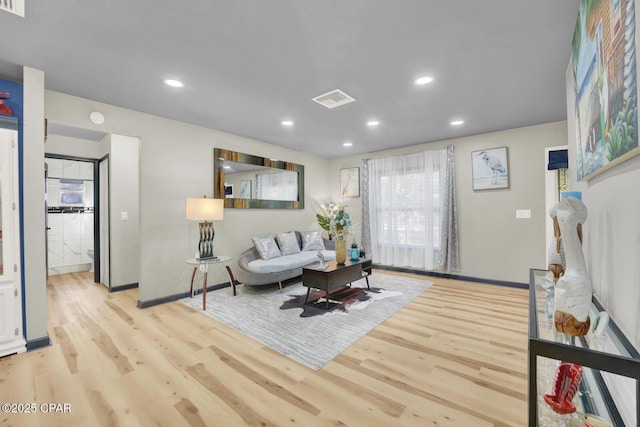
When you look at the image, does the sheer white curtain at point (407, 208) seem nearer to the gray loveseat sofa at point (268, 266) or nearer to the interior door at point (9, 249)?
the gray loveseat sofa at point (268, 266)

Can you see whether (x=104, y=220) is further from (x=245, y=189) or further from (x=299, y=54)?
(x=299, y=54)

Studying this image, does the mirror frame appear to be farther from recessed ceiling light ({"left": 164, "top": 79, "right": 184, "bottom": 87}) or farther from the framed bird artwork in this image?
the framed bird artwork

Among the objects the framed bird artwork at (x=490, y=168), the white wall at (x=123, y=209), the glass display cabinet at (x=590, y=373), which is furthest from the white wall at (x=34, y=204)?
the framed bird artwork at (x=490, y=168)

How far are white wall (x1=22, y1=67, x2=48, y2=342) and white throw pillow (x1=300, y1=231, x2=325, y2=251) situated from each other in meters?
3.62

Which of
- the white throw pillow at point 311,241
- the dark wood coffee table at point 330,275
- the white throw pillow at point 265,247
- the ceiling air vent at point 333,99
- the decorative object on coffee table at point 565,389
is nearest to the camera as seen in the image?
the decorative object on coffee table at point 565,389

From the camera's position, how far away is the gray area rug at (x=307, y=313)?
2.50 metres

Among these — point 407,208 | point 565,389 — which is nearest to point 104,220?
point 407,208

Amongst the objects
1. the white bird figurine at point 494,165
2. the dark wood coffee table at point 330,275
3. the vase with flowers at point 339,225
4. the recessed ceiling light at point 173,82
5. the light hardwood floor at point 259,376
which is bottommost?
the light hardwood floor at point 259,376

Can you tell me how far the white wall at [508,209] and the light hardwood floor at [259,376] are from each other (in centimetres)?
154

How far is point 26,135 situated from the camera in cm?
242

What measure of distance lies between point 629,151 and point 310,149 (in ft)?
16.5

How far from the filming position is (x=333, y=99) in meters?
3.11

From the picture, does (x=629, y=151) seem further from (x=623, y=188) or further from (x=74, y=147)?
(x=74, y=147)

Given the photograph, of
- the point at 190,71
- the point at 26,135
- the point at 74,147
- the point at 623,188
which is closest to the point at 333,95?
the point at 190,71
